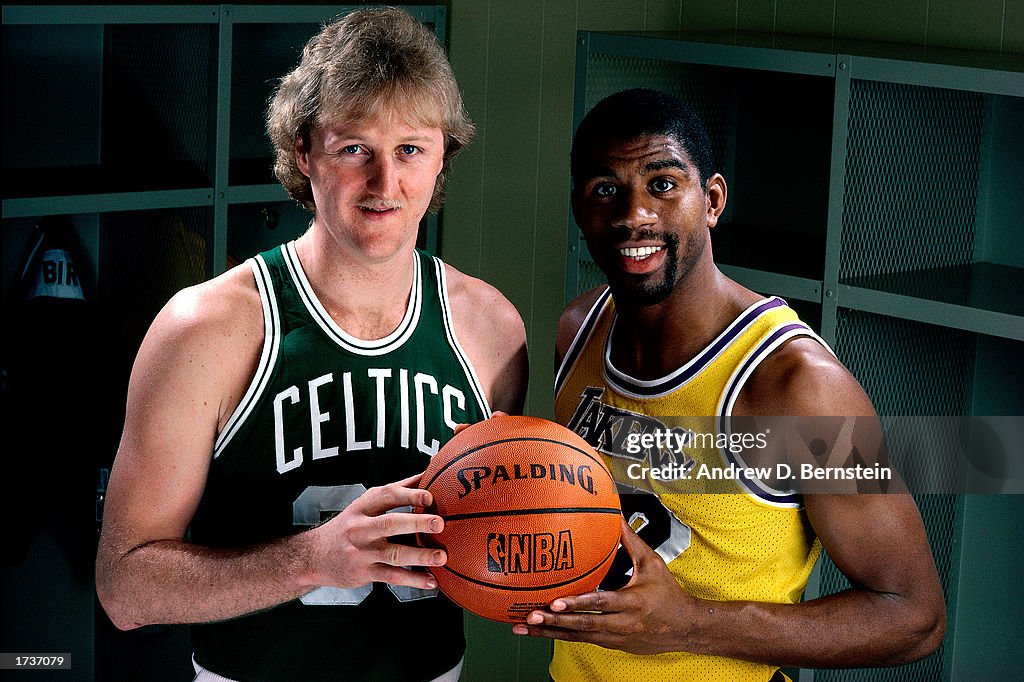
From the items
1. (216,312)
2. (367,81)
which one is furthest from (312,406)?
(367,81)

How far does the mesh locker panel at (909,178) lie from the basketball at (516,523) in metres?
1.21

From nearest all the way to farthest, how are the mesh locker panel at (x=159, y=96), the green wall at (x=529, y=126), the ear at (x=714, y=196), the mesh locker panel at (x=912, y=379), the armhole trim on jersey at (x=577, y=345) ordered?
1. the ear at (x=714, y=196)
2. the armhole trim on jersey at (x=577, y=345)
3. the mesh locker panel at (x=912, y=379)
4. the mesh locker panel at (x=159, y=96)
5. the green wall at (x=529, y=126)

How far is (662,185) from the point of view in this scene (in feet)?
5.80

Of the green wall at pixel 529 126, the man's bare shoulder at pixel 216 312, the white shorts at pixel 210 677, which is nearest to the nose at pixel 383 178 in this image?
the man's bare shoulder at pixel 216 312

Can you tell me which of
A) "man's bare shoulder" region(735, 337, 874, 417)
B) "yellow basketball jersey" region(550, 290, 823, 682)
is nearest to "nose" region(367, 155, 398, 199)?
"yellow basketball jersey" region(550, 290, 823, 682)

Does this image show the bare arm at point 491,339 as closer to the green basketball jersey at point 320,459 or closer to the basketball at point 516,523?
the green basketball jersey at point 320,459

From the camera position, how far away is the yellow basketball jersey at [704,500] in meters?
1.72

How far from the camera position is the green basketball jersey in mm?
1679

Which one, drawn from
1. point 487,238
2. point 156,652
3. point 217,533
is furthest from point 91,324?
point 217,533

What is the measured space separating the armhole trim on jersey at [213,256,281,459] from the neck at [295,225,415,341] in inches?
2.6

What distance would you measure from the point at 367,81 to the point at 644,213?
414 millimetres

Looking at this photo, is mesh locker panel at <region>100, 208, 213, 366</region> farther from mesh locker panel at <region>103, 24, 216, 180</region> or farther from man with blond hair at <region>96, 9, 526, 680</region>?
man with blond hair at <region>96, 9, 526, 680</region>

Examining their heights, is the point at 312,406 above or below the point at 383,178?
below

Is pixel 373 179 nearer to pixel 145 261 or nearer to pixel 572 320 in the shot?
pixel 572 320
